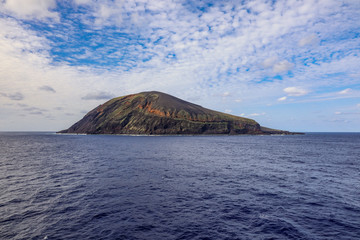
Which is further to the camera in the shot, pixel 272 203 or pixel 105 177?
pixel 105 177

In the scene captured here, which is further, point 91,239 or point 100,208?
point 100,208

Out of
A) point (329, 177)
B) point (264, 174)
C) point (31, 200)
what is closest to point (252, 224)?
point (264, 174)

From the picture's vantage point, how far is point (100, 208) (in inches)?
730

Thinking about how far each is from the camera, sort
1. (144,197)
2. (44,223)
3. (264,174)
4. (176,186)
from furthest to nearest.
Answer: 1. (264,174)
2. (176,186)
3. (144,197)
4. (44,223)

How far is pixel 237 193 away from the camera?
75.3ft

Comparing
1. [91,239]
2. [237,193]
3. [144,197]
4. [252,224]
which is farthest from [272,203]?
[91,239]

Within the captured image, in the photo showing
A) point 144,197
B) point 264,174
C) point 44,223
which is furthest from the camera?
point 264,174

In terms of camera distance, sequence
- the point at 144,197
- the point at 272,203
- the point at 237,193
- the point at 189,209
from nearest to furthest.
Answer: the point at 189,209 → the point at 272,203 → the point at 144,197 → the point at 237,193

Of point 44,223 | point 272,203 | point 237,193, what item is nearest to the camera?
point 44,223

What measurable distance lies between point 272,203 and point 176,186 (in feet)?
38.7

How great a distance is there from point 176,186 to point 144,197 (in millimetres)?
5458

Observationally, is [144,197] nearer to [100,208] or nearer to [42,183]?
[100,208]

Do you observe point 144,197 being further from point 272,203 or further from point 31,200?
point 272,203

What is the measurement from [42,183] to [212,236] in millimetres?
25721
